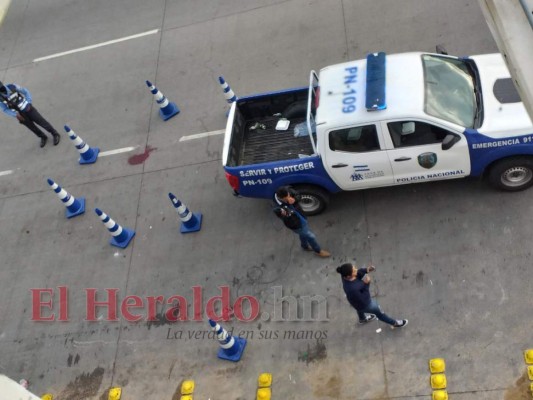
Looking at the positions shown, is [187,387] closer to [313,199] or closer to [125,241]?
[125,241]

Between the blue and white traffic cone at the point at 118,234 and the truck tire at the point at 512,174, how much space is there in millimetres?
5977

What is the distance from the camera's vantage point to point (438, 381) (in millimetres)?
7012

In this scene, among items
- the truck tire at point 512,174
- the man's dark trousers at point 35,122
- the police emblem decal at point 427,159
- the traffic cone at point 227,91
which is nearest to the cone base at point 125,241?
the traffic cone at point 227,91

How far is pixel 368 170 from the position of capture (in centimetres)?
831

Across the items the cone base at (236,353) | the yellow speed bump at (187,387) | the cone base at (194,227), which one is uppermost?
the cone base at (194,227)

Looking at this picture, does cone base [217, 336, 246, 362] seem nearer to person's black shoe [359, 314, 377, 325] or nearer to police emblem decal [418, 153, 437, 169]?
person's black shoe [359, 314, 377, 325]

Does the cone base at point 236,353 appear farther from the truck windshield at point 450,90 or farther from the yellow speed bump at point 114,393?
the truck windshield at point 450,90

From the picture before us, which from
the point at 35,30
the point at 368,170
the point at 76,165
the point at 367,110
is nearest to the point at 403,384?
the point at 368,170

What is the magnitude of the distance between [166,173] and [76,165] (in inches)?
85.4

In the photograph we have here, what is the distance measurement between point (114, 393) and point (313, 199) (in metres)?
4.08

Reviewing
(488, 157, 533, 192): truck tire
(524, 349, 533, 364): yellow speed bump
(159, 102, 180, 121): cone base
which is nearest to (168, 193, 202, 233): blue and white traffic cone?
(159, 102, 180, 121): cone base

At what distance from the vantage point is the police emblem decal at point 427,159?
7977 millimetres

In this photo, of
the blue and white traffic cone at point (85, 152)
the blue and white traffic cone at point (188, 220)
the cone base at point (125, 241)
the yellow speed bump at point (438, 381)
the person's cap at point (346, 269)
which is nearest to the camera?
the person's cap at point (346, 269)

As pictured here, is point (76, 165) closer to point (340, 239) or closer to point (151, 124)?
point (151, 124)
